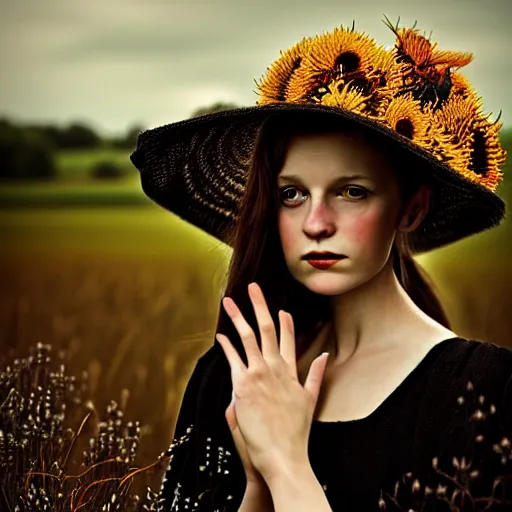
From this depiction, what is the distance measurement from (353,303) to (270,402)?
11.3 inches

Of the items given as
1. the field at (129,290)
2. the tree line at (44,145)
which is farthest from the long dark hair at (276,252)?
the tree line at (44,145)

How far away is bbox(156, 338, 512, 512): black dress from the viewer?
1691mm

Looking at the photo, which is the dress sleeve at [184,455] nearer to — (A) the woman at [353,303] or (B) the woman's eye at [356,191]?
(A) the woman at [353,303]

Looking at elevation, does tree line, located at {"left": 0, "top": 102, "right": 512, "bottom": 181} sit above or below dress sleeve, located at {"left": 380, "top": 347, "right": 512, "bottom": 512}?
above

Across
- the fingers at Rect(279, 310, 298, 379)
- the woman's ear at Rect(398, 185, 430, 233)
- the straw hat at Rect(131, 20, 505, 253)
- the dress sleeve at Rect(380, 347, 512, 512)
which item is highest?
the straw hat at Rect(131, 20, 505, 253)

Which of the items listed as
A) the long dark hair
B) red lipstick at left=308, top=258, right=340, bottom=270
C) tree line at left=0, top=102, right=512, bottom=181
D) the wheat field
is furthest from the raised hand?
tree line at left=0, top=102, right=512, bottom=181

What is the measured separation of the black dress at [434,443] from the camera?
1.69 m

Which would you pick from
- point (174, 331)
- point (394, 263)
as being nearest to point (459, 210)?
point (394, 263)

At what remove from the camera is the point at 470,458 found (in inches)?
66.6

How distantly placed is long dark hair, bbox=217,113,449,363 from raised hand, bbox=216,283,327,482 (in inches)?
8.4

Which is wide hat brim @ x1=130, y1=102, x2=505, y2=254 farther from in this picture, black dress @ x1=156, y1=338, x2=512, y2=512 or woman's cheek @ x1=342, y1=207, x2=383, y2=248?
black dress @ x1=156, y1=338, x2=512, y2=512

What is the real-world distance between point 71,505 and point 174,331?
106 cm

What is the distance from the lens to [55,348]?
300 cm

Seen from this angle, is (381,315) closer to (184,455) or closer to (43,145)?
(184,455)
